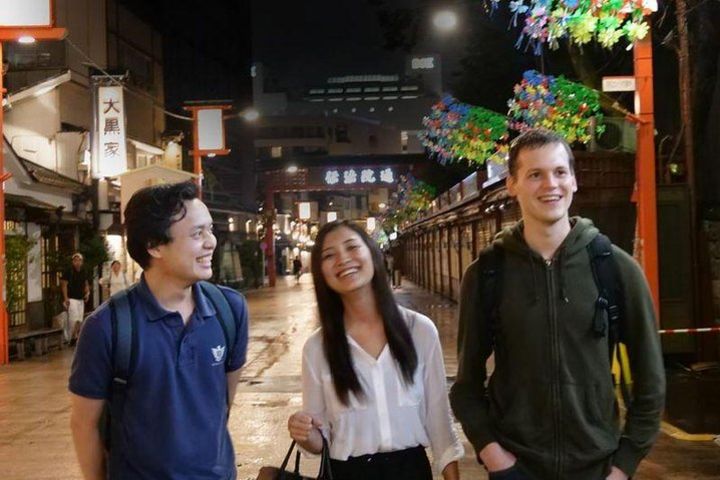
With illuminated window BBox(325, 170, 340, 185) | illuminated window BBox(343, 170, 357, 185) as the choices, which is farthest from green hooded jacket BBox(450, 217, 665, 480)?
illuminated window BBox(343, 170, 357, 185)

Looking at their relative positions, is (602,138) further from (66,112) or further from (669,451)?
(66,112)

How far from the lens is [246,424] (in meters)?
8.47

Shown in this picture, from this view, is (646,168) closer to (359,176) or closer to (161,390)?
(161,390)

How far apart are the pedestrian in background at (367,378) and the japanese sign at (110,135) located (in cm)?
1877

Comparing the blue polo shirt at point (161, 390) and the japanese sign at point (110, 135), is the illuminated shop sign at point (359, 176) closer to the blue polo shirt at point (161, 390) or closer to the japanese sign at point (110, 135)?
the japanese sign at point (110, 135)

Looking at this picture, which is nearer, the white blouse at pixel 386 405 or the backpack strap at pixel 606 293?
the backpack strap at pixel 606 293

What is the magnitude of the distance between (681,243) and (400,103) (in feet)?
275

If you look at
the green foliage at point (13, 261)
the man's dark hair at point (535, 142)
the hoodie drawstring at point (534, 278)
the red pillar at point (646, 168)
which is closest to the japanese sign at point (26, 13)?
the green foliage at point (13, 261)

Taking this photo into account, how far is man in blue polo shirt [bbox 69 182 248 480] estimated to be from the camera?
262 cm

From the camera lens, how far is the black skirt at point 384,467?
10.2 feet

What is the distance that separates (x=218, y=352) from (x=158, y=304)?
28 centimetres

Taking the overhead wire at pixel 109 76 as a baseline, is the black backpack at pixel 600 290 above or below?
below

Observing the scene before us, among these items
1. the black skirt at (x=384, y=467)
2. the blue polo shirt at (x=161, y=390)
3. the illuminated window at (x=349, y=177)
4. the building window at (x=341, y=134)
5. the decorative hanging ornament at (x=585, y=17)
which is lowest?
the black skirt at (x=384, y=467)

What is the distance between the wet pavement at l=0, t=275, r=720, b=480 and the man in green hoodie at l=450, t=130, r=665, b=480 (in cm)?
377
